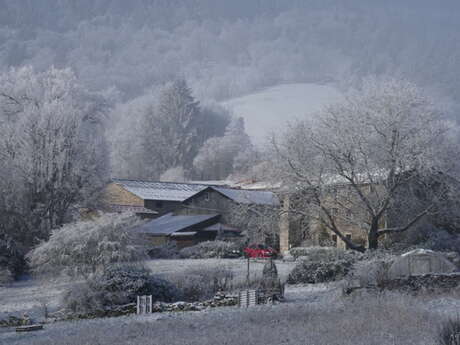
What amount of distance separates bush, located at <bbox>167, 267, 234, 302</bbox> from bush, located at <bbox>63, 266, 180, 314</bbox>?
0.56 metres

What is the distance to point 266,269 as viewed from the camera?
2250 cm

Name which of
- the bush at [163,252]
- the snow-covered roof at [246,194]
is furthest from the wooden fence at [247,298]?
the snow-covered roof at [246,194]

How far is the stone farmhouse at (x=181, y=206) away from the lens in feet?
169

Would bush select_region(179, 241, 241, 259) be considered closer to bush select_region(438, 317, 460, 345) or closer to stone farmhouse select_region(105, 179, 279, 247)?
stone farmhouse select_region(105, 179, 279, 247)

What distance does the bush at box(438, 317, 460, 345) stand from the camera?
9.88 meters

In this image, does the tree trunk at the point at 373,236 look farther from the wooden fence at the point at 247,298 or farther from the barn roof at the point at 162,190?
the barn roof at the point at 162,190

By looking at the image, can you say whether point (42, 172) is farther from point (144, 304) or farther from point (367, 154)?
point (144, 304)

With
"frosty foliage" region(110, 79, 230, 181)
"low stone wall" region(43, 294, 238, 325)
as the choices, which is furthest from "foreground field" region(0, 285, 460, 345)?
"frosty foliage" region(110, 79, 230, 181)

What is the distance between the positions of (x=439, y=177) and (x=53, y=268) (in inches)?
783

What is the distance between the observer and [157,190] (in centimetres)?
6400

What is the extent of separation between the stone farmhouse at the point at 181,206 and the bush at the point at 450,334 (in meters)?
29.8

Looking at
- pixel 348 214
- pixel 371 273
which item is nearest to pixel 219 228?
pixel 348 214

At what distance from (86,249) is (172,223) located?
26427 mm

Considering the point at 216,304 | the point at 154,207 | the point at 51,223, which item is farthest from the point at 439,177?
the point at 154,207
